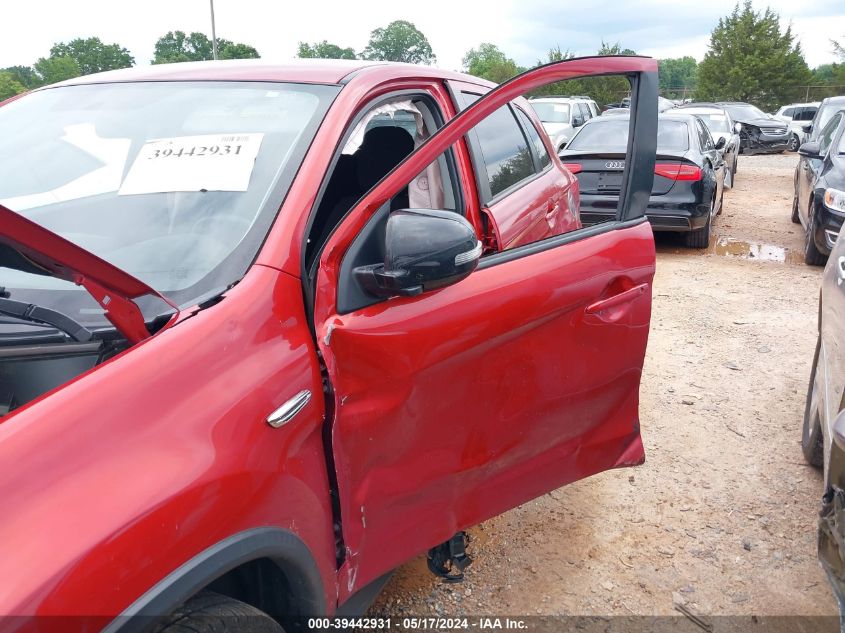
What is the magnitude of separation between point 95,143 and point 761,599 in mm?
2753

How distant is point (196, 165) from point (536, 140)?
202cm

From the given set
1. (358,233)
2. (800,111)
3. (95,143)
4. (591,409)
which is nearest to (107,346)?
(358,233)

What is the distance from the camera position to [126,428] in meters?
1.18

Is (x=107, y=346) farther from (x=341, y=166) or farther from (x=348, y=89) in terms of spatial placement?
(x=341, y=166)

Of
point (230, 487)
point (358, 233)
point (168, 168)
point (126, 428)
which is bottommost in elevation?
point (230, 487)

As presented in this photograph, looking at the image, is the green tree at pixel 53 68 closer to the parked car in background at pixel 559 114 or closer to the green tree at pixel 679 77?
the parked car in background at pixel 559 114

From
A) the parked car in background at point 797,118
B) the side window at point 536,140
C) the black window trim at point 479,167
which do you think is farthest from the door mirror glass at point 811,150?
the parked car in background at point 797,118

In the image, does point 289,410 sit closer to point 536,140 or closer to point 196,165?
point 196,165

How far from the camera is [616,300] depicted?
7.55ft

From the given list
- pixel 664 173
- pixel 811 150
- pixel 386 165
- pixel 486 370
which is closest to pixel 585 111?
pixel 664 173

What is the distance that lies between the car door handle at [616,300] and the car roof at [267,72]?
100cm

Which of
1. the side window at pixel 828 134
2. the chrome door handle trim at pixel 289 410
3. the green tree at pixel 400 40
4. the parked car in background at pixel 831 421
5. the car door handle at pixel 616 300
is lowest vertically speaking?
the parked car in background at pixel 831 421

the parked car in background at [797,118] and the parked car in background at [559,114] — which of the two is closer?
the parked car in background at [559,114]

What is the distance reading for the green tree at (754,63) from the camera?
115ft
